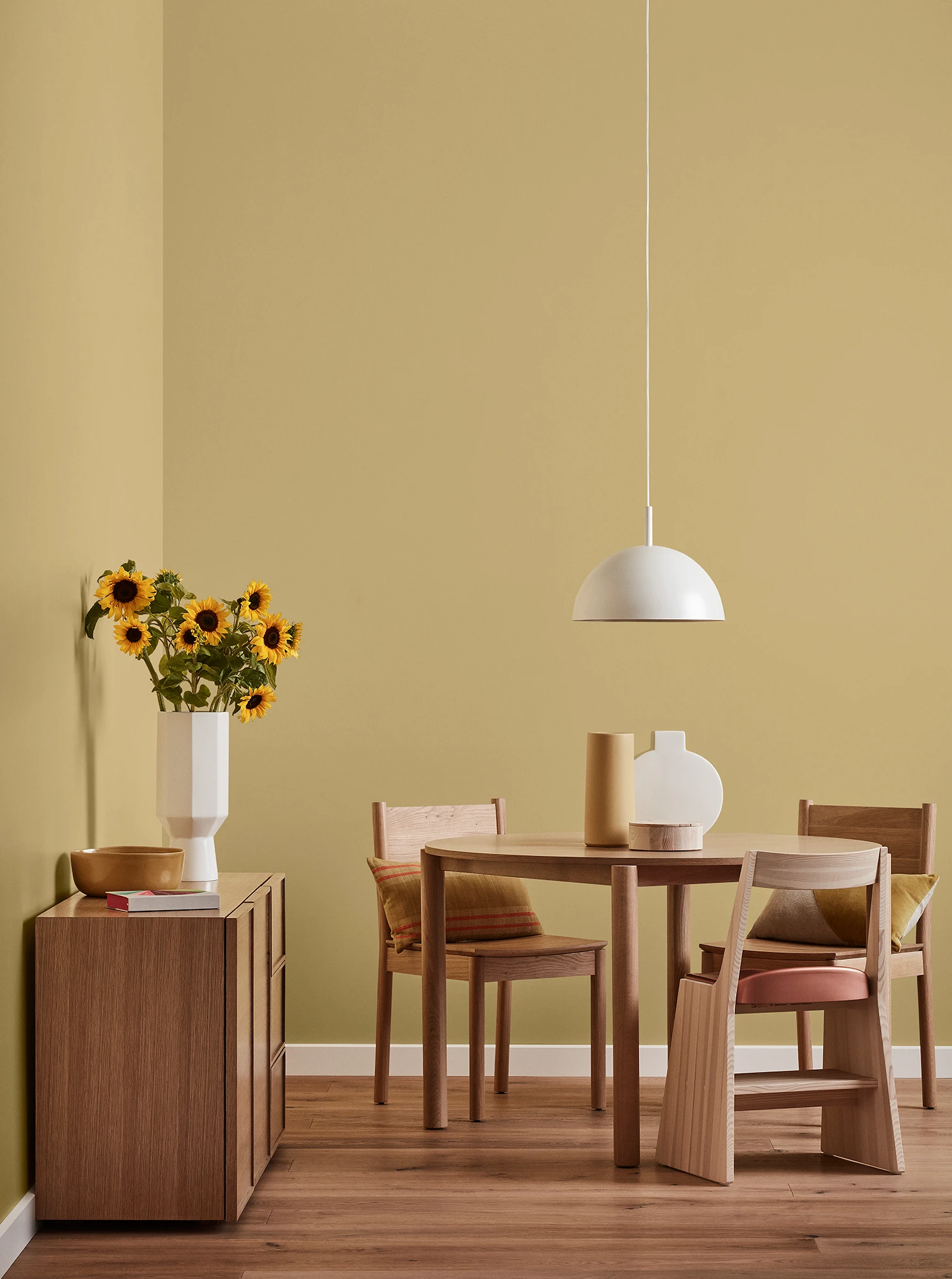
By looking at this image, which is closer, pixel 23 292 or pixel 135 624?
pixel 23 292

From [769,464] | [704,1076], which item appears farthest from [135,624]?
[769,464]

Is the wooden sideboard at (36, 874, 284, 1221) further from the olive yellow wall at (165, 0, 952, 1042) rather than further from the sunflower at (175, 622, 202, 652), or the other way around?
the olive yellow wall at (165, 0, 952, 1042)

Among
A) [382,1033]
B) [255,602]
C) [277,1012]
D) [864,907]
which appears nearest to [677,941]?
[864,907]

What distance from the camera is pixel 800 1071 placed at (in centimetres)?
306

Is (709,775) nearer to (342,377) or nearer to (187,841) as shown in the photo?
(187,841)

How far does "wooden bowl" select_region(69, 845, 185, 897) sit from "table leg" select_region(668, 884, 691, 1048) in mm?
1295

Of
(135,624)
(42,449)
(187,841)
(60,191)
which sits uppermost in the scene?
(60,191)

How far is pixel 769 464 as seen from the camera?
4.08 meters

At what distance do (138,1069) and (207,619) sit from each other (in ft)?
3.32

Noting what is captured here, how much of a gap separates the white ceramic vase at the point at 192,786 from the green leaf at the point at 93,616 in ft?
0.83

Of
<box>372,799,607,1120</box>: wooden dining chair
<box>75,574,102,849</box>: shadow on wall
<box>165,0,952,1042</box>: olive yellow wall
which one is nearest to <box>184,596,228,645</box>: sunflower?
<box>75,574,102,849</box>: shadow on wall

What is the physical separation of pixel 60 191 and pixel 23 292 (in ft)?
1.33

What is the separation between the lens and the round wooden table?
302 cm

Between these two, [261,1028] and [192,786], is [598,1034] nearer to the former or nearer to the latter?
[261,1028]
